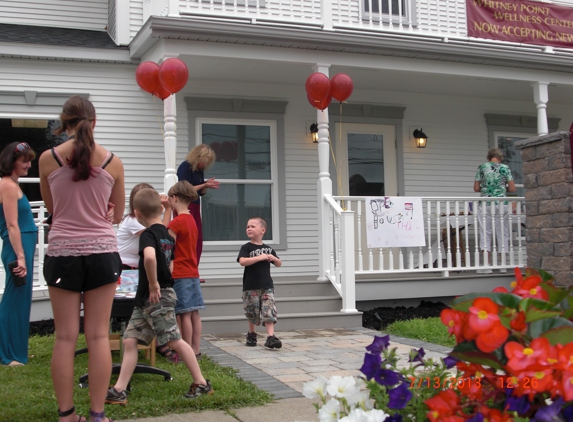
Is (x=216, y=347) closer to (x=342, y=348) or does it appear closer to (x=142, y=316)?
(x=342, y=348)

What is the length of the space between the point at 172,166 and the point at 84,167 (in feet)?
14.7

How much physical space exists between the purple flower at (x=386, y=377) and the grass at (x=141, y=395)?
2034mm

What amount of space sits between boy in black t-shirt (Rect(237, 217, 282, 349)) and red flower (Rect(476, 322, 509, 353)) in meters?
4.17

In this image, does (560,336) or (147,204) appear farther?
(147,204)

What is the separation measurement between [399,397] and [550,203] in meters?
5.58

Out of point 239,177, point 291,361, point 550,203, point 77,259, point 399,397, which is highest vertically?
point 239,177

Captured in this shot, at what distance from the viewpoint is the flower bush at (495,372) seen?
1.40 metres

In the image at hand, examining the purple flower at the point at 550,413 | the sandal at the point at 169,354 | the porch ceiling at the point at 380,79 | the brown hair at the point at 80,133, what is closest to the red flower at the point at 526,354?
the purple flower at the point at 550,413

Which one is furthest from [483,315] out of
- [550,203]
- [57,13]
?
[57,13]

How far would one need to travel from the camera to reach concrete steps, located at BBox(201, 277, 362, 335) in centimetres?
677

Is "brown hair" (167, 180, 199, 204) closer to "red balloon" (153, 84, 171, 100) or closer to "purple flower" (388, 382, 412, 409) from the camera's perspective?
"red balloon" (153, 84, 171, 100)

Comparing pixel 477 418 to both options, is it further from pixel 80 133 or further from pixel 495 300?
pixel 80 133

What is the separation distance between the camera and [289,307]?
736 centimetres
